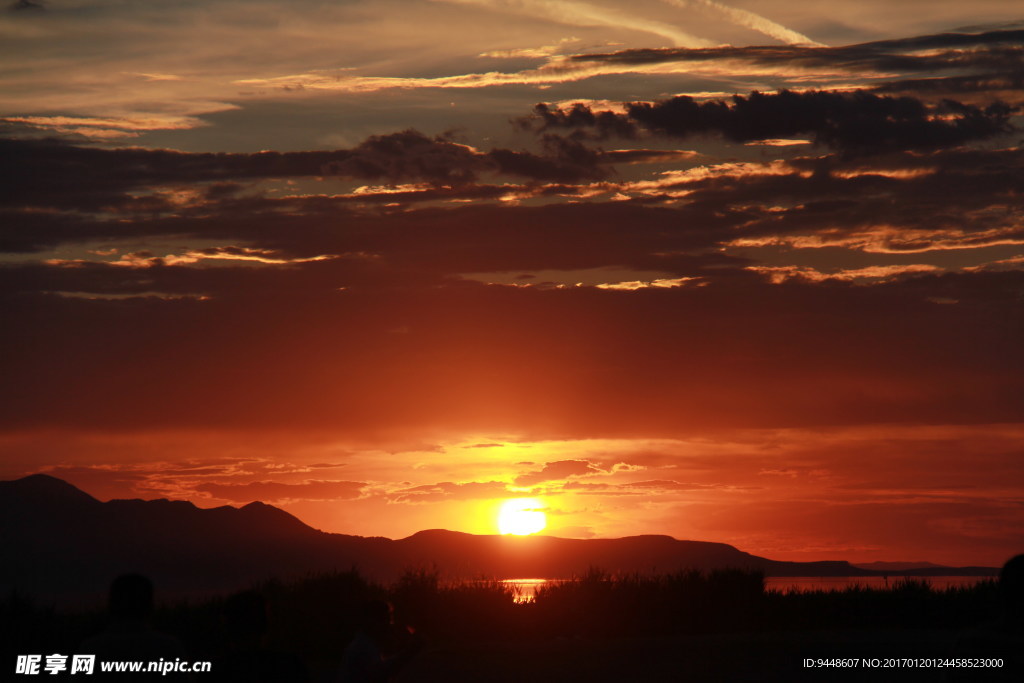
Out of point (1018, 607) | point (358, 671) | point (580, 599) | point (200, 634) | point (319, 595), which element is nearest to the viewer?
point (1018, 607)

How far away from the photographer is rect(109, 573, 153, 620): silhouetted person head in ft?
19.8

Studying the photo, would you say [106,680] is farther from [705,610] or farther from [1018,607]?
[705,610]

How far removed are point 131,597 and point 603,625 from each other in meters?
22.2

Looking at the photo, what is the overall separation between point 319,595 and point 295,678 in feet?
66.7

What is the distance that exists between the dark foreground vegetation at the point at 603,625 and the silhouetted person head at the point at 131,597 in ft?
40.7

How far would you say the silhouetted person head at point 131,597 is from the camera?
238 inches

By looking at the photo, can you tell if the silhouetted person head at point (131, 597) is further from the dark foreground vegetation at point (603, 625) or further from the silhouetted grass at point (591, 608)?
the silhouetted grass at point (591, 608)

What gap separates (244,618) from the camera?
636 centimetres

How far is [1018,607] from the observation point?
5938mm

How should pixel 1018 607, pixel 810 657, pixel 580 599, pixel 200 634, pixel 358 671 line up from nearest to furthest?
1. pixel 1018 607
2. pixel 358 671
3. pixel 810 657
4. pixel 200 634
5. pixel 580 599

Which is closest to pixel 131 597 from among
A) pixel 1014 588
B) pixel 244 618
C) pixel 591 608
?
pixel 244 618

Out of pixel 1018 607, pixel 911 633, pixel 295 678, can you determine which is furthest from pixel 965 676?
pixel 911 633

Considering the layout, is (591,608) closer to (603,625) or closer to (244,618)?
(603,625)

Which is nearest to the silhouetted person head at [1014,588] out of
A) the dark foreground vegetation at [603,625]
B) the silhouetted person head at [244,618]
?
the silhouetted person head at [244,618]
